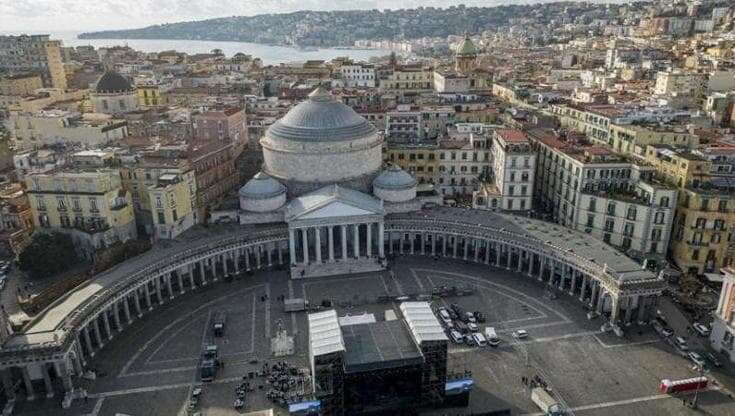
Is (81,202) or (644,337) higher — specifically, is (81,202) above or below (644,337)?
above

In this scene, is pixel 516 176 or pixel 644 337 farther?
pixel 516 176

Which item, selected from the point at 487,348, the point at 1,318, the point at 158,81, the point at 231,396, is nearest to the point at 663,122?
the point at 487,348

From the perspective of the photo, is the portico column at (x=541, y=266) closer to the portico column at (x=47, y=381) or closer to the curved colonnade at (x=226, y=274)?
the curved colonnade at (x=226, y=274)

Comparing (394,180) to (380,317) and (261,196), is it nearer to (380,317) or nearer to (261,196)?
(261,196)

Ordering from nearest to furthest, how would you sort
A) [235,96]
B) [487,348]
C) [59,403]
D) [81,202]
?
[59,403] → [487,348] → [81,202] → [235,96]

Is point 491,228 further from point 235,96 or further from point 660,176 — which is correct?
point 235,96

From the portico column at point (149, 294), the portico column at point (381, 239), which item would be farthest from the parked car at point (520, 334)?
the portico column at point (149, 294)

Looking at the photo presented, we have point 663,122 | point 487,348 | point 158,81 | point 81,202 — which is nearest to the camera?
point 487,348
